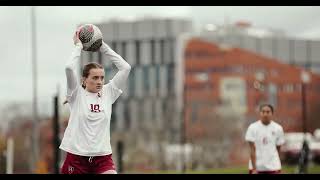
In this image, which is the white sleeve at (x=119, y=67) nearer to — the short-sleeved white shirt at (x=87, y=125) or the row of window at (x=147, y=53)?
the short-sleeved white shirt at (x=87, y=125)

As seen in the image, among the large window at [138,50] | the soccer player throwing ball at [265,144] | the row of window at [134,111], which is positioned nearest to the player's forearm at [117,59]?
the soccer player throwing ball at [265,144]

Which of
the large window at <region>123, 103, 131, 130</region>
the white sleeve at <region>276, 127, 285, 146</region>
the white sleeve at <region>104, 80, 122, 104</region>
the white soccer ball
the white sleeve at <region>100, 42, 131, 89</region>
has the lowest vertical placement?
the white sleeve at <region>276, 127, 285, 146</region>

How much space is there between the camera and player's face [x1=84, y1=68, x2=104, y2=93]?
9.23 m

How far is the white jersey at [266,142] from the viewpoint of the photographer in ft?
46.3

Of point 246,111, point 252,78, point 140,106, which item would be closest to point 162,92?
point 140,106

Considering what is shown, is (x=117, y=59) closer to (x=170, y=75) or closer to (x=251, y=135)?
(x=251, y=135)


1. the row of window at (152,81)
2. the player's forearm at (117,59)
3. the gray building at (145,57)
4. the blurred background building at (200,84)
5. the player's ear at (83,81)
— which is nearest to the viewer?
the player's ear at (83,81)

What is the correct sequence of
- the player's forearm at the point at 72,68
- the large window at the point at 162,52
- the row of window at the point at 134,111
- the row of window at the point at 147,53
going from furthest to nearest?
the large window at the point at 162,52
the row of window at the point at 147,53
the row of window at the point at 134,111
the player's forearm at the point at 72,68

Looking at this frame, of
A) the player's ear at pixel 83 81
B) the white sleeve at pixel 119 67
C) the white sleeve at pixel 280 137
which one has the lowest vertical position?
the white sleeve at pixel 280 137

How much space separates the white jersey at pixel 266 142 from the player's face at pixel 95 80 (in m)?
5.20

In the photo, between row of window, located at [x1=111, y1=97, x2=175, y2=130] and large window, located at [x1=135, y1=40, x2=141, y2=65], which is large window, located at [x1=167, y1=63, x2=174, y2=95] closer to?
large window, located at [x1=135, y1=40, x2=141, y2=65]

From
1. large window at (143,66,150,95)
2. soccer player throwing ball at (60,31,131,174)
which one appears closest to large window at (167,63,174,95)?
large window at (143,66,150,95)

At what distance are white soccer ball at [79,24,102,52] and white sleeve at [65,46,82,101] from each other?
0.13 m
